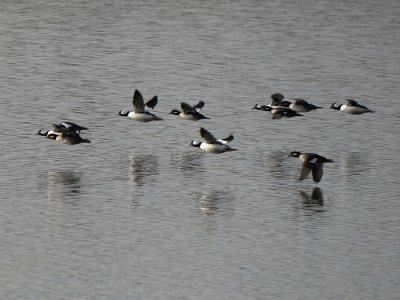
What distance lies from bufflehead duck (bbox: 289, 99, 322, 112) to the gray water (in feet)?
1.70

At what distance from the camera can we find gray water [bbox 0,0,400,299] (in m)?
19.9

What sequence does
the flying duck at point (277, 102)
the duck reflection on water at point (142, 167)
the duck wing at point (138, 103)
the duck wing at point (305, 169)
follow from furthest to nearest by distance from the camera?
the flying duck at point (277, 102) < the duck wing at point (138, 103) < the duck reflection on water at point (142, 167) < the duck wing at point (305, 169)

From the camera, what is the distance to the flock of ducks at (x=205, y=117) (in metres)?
26.2

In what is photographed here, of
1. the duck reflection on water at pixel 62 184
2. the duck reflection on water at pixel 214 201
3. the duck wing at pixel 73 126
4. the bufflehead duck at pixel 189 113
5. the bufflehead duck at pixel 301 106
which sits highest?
the bufflehead duck at pixel 301 106

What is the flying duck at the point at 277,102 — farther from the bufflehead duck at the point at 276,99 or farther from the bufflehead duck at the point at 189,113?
the bufflehead duck at the point at 189,113

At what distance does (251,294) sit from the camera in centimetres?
1866

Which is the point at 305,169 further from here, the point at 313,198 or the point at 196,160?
the point at 196,160

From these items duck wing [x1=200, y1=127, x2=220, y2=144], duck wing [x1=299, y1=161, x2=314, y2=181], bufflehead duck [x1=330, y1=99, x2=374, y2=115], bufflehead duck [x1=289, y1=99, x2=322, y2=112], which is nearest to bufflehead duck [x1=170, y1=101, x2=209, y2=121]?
bufflehead duck [x1=289, y1=99, x2=322, y2=112]

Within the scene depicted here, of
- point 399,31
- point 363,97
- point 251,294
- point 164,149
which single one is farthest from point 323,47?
point 251,294

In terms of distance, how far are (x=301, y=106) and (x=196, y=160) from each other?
19.1 feet

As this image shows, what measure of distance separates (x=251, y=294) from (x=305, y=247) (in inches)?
122

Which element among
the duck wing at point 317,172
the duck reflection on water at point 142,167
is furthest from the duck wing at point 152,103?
the duck wing at point 317,172

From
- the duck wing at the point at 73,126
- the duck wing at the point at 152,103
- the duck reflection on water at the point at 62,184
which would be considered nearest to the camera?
the duck reflection on water at the point at 62,184

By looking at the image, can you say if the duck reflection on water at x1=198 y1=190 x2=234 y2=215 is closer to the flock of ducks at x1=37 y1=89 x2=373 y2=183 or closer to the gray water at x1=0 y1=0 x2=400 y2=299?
the gray water at x1=0 y1=0 x2=400 y2=299
